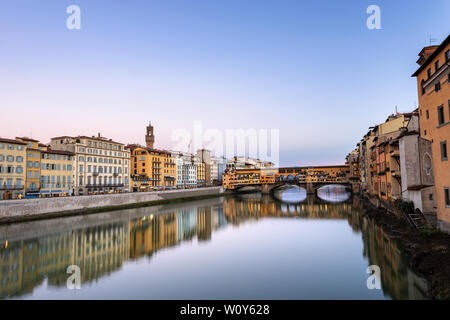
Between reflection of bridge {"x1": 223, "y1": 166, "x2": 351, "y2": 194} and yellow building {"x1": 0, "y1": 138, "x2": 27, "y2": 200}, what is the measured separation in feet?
182

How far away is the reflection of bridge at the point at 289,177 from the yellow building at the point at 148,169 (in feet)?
73.3

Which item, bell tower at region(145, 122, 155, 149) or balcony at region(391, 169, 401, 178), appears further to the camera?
bell tower at region(145, 122, 155, 149)

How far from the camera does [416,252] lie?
15.3 metres

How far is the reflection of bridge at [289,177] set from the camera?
77256mm

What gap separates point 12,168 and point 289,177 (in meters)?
65.8

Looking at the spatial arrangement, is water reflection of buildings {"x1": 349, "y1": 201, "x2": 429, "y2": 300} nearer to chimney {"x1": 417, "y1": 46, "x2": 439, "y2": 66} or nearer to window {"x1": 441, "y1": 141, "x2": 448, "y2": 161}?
window {"x1": 441, "y1": 141, "x2": 448, "y2": 161}

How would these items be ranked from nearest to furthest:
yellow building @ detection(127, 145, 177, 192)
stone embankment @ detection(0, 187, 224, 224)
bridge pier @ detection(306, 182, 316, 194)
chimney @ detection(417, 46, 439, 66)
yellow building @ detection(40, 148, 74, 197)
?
chimney @ detection(417, 46, 439, 66) → stone embankment @ detection(0, 187, 224, 224) → yellow building @ detection(40, 148, 74, 197) → yellow building @ detection(127, 145, 177, 192) → bridge pier @ detection(306, 182, 316, 194)

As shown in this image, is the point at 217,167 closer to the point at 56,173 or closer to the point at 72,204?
the point at 56,173

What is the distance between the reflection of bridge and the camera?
77.3 meters

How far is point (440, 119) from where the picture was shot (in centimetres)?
1594

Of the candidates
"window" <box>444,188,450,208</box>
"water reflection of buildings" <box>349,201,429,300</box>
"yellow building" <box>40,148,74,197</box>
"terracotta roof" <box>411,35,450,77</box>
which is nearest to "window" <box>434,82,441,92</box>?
"terracotta roof" <box>411,35,450,77</box>

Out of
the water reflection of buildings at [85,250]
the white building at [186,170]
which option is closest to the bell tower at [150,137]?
the white building at [186,170]

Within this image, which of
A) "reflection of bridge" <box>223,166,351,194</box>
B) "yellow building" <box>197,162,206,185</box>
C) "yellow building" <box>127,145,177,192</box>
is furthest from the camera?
"yellow building" <box>197,162,206,185</box>

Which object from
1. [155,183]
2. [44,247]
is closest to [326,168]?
[155,183]
